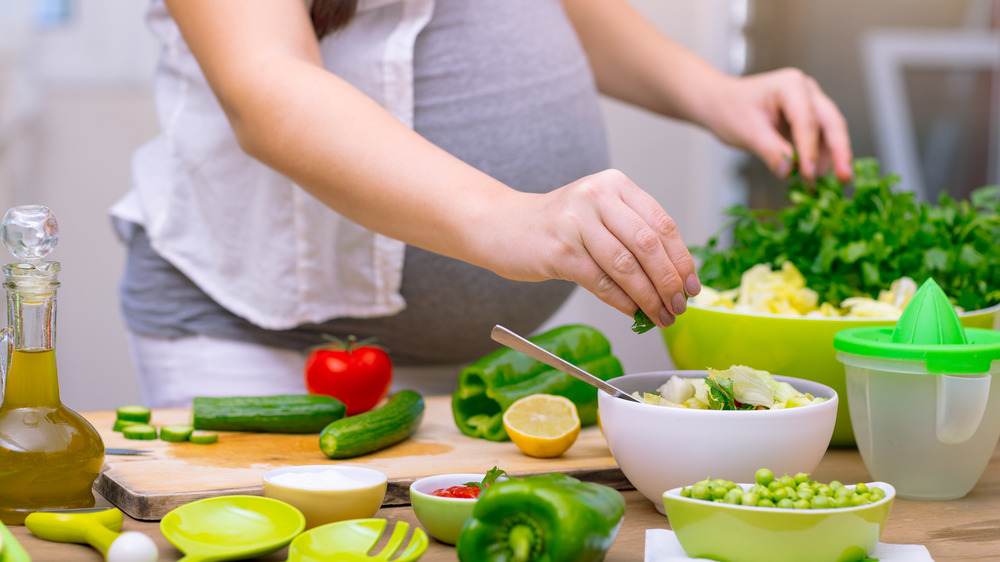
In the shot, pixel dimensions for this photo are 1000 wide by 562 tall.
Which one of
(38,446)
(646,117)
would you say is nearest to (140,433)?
(38,446)

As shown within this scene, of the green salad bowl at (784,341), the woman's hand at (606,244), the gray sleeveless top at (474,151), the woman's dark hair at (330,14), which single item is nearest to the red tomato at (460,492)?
the woman's hand at (606,244)

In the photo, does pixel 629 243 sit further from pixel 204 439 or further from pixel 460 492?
pixel 204 439

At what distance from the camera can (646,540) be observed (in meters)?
0.76

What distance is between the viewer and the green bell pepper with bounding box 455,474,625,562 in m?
0.64

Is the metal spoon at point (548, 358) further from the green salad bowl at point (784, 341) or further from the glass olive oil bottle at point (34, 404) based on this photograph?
the glass olive oil bottle at point (34, 404)

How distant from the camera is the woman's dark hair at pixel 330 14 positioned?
117 centimetres

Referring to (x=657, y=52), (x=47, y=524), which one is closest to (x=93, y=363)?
(x=657, y=52)

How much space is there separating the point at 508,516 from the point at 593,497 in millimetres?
64

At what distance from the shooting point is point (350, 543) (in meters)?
0.71

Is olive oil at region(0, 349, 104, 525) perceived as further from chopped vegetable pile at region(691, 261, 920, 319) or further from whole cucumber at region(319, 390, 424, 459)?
chopped vegetable pile at region(691, 261, 920, 319)

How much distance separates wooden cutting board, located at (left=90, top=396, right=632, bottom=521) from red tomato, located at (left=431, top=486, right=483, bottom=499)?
115 mm

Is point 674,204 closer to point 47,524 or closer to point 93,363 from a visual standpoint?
point 93,363

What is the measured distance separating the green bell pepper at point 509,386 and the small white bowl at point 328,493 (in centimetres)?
32

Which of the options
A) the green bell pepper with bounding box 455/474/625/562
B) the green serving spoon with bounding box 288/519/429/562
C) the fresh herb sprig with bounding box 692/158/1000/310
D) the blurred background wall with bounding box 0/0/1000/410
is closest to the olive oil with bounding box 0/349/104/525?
the green serving spoon with bounding box 288/519/429/562
